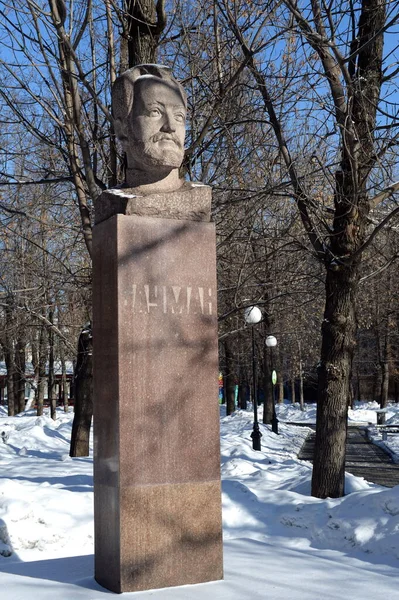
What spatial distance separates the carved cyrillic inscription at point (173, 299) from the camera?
5.75m

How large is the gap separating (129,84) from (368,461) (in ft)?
49.7

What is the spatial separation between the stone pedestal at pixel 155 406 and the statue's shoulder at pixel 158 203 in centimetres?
8

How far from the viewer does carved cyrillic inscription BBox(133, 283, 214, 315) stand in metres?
5.75

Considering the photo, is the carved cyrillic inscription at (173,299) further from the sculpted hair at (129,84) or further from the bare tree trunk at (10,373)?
the bare tree trunk at (10,373)

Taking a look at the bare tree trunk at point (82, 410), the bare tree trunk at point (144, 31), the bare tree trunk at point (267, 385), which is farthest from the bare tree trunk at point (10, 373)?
the bare tree trunk at point (144, 31)

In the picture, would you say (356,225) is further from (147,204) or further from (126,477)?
(126,477)

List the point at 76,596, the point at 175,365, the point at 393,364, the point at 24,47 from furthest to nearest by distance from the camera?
the point at 393,364, the point at 24,47, the point at 175,365, the point at 76,596

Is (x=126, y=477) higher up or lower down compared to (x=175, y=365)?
lower down

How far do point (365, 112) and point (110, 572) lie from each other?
23.3 ft

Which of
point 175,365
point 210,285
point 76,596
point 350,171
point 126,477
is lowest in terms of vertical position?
point 76,596

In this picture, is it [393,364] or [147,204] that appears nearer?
[147,204]

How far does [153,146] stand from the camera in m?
6.04

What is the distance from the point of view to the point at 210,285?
6.07m

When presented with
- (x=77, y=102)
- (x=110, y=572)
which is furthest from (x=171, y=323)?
(x=77, y=102)
